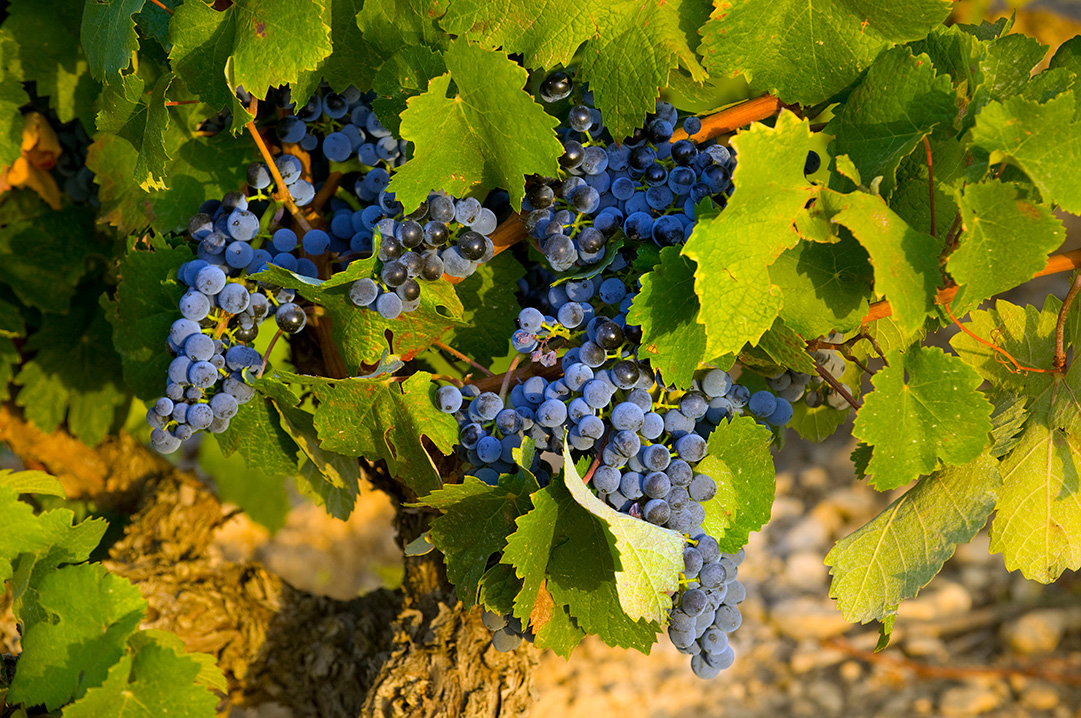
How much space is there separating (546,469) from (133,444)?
1.22 meters

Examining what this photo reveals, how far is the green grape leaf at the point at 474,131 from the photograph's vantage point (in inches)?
32.3

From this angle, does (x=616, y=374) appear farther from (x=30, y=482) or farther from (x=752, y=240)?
(x=30, y=482)

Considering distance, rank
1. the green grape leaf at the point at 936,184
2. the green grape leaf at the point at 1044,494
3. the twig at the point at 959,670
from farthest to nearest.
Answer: the twig at the point at 959,670 < the green grape leaf at the point at 1044,494 < the green grape leaf at the point at 936,184

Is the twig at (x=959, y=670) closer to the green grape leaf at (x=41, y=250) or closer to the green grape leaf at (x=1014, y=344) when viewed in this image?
the green grape leaf at (x=1014, y=344)

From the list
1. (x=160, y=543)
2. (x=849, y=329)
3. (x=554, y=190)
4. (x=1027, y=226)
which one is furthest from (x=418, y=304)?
(x=160, y=543)

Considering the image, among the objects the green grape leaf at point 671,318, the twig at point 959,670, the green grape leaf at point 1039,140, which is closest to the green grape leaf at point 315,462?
the green grape leaf at point 671,318

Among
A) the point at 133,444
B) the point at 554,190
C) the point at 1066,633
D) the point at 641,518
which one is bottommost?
the point at 1066,633

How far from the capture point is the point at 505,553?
0.81m

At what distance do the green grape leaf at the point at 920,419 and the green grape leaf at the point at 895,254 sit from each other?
9 cm

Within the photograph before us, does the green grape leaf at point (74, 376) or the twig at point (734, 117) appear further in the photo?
the green grape leaf at point (74, 376)

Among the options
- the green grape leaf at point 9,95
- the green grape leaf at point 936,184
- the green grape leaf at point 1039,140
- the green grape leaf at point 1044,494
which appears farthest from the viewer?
the green grape leaf at point 9,95

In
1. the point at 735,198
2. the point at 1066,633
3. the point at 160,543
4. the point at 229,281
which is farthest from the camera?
the point at 1066,633

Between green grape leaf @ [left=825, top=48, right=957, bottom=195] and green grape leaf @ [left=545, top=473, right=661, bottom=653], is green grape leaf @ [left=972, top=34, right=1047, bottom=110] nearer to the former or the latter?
green grape leaf @ [left=825, top=48, right=957, bottom=195]

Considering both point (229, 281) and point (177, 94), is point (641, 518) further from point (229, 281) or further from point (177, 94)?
point (177, 94)
